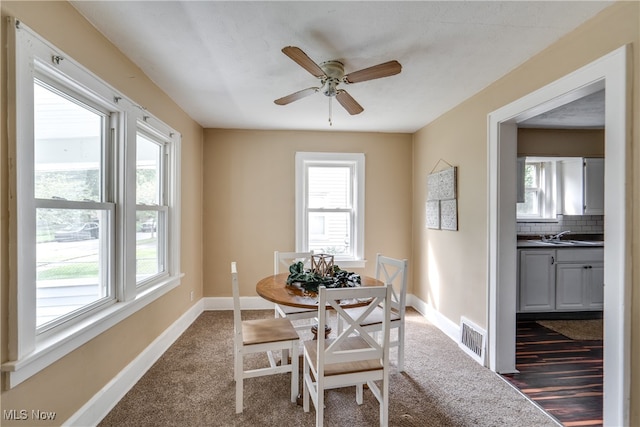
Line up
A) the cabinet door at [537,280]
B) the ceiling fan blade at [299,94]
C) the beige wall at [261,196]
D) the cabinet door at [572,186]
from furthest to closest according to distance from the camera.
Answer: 1. the beige wall at [261,196]
2. the cabinet door at [572,186]
3. the cabinet door at [537,280]
4. the ceiling fan blade at [299,94]

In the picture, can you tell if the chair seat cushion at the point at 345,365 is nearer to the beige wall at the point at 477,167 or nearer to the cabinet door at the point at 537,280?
the beige wall at the point at 477,167

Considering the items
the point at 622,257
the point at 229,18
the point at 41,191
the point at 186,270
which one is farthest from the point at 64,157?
the point at 622,257

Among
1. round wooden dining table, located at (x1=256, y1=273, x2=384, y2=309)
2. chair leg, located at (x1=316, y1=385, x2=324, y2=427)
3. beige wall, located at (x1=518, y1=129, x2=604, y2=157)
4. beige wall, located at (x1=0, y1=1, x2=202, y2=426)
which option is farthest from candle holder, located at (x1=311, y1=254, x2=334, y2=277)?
beige wall, located at (x1=518, y1=129, x2=604, y2=157)

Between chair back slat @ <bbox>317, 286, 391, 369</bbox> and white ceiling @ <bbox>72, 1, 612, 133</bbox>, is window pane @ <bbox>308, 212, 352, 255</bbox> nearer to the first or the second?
white ceiling @ <bbox>72, 1, 612, 133</bbox>

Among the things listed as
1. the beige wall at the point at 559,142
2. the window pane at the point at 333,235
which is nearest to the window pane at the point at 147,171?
the window pane at the point at 333,235

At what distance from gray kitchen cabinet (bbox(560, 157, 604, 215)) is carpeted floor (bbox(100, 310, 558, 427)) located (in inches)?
113

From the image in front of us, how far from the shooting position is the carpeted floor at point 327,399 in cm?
193

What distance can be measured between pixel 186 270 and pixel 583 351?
4.21 metres

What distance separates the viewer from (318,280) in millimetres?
2373

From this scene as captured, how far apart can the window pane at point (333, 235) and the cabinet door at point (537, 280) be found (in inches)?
84.8

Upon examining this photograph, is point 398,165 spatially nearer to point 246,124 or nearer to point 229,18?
point 246,124

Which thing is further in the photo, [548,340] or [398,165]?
[398,165]

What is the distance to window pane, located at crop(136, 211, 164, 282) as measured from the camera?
2.61 m

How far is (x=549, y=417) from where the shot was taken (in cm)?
197
